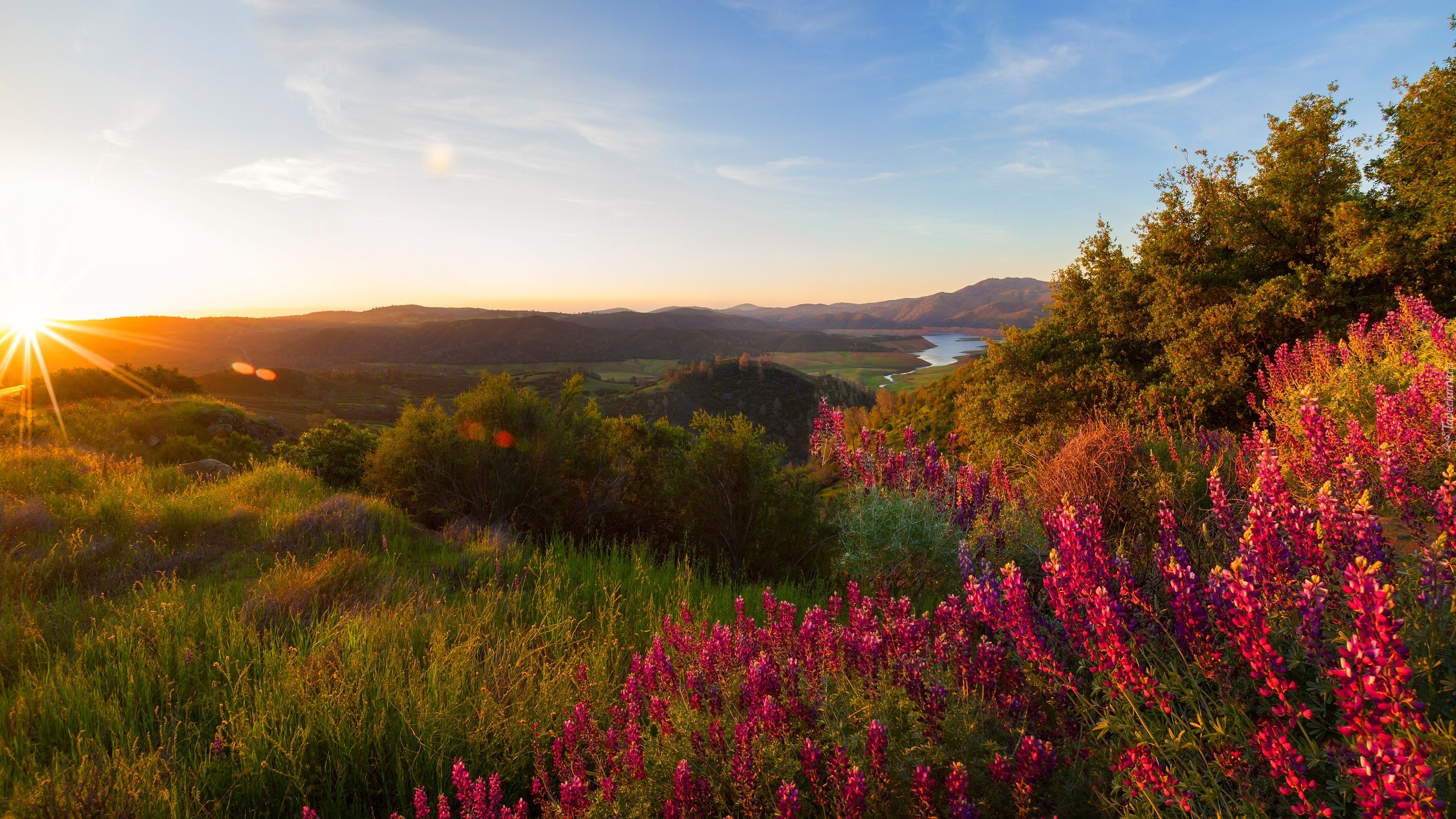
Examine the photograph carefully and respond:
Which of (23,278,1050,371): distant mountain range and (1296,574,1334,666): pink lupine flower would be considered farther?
(23,278,1050,371): distant mountain range

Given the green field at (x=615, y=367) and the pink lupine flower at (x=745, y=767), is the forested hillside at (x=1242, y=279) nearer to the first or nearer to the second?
the pink lupine flower at (x=745, y=767)

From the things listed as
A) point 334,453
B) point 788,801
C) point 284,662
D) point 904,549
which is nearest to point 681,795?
point 788,801

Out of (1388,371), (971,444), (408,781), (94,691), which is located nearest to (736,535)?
(408,781)

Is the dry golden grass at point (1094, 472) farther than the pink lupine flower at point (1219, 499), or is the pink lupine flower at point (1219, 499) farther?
the dry golden grass at point (1094, 472)

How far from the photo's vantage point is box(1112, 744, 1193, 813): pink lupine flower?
1.67 m

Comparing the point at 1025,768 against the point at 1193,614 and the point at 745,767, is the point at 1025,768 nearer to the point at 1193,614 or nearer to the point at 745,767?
the point at 1193,614

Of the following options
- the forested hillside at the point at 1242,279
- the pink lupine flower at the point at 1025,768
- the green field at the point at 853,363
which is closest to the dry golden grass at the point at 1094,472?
the pink lupine flower at the point at 1025,768

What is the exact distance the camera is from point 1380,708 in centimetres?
136

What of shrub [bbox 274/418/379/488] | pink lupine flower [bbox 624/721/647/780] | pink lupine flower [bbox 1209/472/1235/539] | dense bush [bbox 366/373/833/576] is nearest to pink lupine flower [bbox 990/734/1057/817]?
pink lupine flower [bbox 624/721/647/780]

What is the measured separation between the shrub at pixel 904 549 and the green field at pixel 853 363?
81.3 m

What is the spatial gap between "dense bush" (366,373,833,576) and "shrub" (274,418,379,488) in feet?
6.72

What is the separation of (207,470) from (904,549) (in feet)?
38.1

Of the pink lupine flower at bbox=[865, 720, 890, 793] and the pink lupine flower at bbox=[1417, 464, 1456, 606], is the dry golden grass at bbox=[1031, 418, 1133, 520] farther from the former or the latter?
the pink lupine flower at bbox=[865, 720, 890, 793]

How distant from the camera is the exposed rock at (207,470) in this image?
31.1 ft
